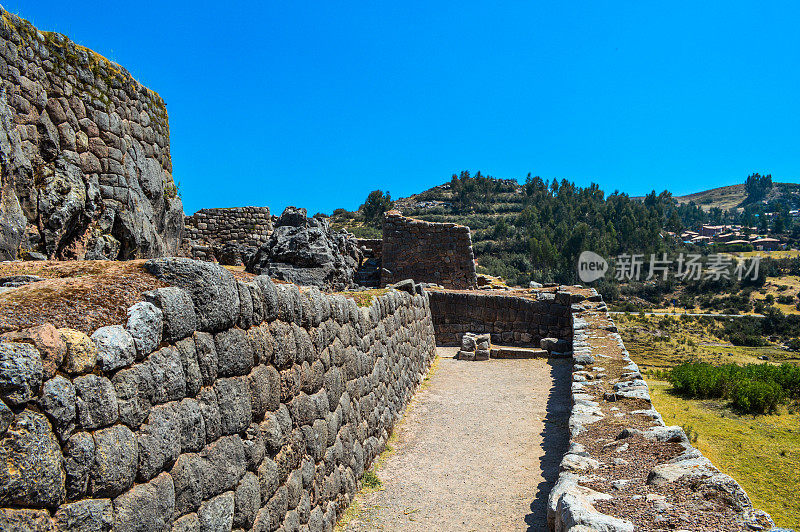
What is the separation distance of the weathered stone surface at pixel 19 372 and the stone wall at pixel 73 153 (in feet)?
13.4

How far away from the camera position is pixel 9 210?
5570 mm

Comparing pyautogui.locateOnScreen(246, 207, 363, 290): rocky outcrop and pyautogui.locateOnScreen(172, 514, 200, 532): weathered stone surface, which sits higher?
pyautogui.locateOnScreen(246, 207, 363, 290): rocky outcrop

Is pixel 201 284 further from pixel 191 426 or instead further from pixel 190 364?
pixel 191 426

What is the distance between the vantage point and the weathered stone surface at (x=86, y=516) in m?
2.16

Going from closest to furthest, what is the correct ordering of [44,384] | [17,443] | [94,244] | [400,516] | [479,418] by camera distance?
[17,443] < [44,384] < [400,516] < [94,244] < [479,418]

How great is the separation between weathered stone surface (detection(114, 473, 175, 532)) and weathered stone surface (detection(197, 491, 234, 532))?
332 millimetres

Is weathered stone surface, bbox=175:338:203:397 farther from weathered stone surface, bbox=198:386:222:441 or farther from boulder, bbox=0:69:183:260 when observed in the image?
boulder, bbox=0:69:183:260

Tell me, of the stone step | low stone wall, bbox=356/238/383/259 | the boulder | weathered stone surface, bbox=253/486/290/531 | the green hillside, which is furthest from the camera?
the green hillside

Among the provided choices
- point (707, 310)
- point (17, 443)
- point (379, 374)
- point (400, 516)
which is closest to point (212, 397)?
point (17, 443)

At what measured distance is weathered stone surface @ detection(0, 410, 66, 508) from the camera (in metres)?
1.97

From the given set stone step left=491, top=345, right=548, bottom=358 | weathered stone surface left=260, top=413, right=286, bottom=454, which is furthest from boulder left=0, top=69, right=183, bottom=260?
stone step left=491, top=345, right=548, bottom=358

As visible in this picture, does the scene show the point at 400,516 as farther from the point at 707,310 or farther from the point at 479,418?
the point at 707,310

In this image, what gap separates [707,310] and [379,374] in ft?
133

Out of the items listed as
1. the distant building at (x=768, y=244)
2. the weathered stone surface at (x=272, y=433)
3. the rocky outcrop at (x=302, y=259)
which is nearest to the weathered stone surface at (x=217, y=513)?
the weathered stone surface at (x=272, y=433)
